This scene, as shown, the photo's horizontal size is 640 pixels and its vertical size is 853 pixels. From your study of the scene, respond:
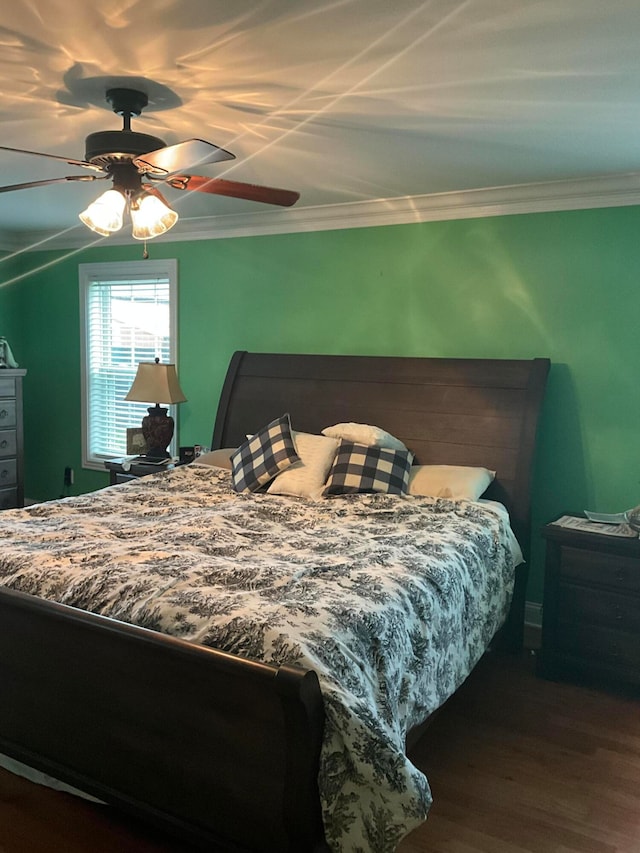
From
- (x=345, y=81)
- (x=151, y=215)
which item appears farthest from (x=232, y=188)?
(x=345, y=81)

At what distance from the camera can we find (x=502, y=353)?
3941mm

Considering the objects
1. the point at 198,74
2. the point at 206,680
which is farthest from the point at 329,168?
the point at 206,680

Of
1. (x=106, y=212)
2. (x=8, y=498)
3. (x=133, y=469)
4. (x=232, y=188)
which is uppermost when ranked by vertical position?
(x=232, y=188)

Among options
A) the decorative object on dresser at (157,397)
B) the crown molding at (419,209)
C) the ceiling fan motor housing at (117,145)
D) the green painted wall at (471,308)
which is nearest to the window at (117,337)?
the green painted wall at (471,308)

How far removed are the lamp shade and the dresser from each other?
1.21 m

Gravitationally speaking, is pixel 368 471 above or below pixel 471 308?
below

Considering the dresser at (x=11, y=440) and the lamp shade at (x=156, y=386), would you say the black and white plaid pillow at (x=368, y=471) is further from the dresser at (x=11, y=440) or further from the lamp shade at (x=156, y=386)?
the dresser at (x=11, y=440)

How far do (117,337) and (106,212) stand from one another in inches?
126

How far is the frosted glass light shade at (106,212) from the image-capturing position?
94.7 inches

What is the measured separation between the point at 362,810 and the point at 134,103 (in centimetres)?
226

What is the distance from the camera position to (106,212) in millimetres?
2430

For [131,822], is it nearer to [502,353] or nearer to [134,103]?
[134,103]

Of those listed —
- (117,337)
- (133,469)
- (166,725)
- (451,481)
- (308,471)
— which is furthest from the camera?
(117,337)

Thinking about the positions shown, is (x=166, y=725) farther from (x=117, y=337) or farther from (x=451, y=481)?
(x=117, y=337)
